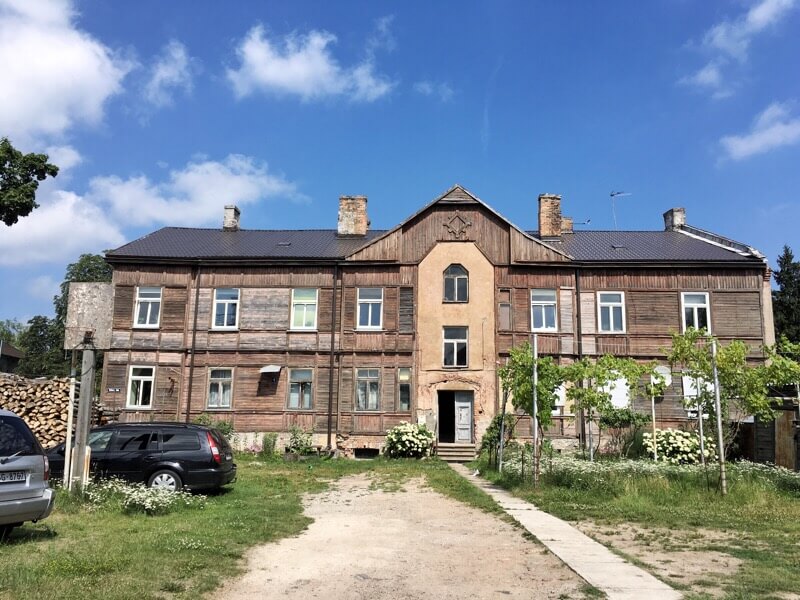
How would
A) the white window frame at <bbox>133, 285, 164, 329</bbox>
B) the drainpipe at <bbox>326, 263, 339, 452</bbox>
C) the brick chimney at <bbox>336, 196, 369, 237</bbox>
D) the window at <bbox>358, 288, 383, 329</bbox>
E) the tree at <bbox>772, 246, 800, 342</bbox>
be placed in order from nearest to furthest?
the drainpipe at <bbox>326, 263, 339, 452</bbox> < the window at <bbox>358, 288, 383, 329</bbox> < the white window frame at <bbox>133, 285, 164, 329</bbox> < the brick chimney at <bbox>336, 196, 369, 237</bbox> < the tree at <bbox>772, 246, 800, 342</bbox>

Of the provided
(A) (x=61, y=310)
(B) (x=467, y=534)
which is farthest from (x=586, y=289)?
(A) (x=61, y=310)

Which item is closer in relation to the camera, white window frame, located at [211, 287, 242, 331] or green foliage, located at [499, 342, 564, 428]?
green foliage, located at [499, 342, 564, 428]

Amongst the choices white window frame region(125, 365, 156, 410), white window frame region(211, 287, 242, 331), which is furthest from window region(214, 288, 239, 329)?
white window frame region(125, 365, 156, 410)

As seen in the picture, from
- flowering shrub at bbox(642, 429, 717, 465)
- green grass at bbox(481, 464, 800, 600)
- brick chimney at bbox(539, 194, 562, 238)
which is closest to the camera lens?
green grass at bbox(481, 464, 800, 600)

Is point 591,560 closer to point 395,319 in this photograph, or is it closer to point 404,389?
point 404,389

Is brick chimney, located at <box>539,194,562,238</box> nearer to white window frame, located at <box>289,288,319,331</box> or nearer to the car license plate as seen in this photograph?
white window frame, located at <box>289,288,319,331</box>

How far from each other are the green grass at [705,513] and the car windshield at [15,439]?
8.23 m

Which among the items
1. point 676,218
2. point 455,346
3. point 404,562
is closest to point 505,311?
point 455,346

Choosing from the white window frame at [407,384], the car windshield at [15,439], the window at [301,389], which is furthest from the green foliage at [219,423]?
the car windshield at [15,439]

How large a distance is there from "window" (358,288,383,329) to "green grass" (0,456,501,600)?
1171cm

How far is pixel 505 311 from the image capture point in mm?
25844

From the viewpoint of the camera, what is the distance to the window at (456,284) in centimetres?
Answer: 2597

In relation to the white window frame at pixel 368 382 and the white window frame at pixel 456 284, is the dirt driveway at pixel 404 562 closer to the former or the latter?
the white window frame at pixel 368 382

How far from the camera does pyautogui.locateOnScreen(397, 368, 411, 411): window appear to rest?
25.3 m
